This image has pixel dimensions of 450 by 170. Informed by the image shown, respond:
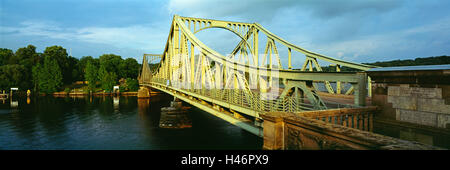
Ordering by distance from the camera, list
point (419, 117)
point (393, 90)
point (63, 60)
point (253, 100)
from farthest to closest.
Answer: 1. point (63, 60)
2. point (253, 100)
3. point (393, 90)
4. point (419, 117)

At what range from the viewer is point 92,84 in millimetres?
57562

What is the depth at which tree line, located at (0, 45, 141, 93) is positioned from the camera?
54156 millimetres

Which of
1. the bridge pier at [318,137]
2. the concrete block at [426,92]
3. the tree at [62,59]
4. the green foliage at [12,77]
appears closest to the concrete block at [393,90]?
the concrete block at [426,92]

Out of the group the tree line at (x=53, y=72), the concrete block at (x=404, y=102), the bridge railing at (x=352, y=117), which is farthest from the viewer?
the tree line at (x=53, y=72)

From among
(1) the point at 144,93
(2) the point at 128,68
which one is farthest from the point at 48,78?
Answer: (1) the point at 144,93

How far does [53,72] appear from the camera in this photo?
2201 inches

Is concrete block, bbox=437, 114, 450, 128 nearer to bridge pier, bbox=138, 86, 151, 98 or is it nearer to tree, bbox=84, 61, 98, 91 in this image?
bridge pier, bbox=138, 86, 151, 98

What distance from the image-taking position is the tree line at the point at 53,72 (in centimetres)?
5416

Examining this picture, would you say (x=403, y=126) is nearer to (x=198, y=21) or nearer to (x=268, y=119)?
(x=268, y=119)

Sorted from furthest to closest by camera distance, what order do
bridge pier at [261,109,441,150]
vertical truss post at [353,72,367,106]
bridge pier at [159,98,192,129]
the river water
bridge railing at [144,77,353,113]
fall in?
bridge pier at [159,98,192,129] → the river water → bridge railing at [144,77,353,113] → vertical truss post at [353,72,367,106] → bridge pier at [261,109,441,150]

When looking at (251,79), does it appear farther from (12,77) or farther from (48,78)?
(12,77)

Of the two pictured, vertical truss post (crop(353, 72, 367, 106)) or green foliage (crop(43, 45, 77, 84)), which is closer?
vertical truss post (crop(353, 72, 367, 106))

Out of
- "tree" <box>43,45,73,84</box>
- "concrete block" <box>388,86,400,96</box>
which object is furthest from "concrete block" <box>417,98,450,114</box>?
"tree" <box>43,45,73,84</box>

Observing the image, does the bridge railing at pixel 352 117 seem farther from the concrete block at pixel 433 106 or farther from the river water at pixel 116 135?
the river water at pixel 116 135
